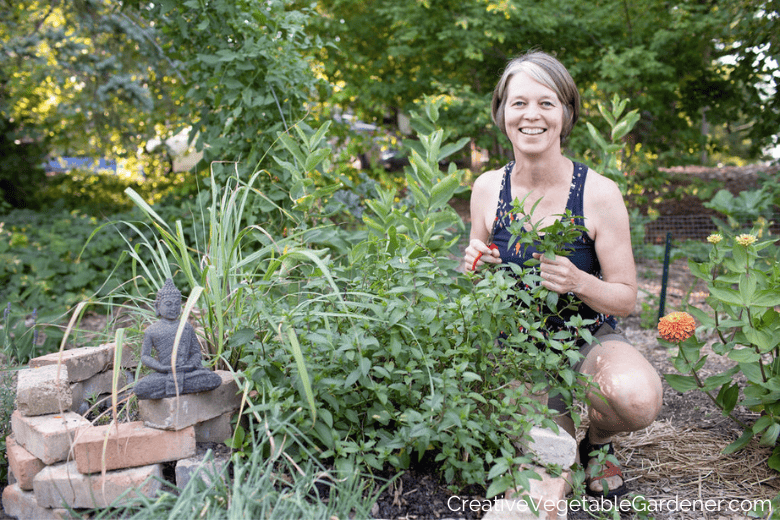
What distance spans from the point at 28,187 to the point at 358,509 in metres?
7.74

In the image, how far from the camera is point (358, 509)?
4.07ft

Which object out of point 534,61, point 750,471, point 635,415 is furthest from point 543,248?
point 750,471

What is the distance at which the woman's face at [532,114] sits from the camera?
1868 mm

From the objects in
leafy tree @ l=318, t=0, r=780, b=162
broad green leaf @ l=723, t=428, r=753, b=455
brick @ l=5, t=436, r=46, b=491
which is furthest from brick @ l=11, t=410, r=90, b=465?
leafy tree @ l=318, t=0, r=780, b=162

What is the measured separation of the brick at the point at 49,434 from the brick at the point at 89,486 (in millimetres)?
60

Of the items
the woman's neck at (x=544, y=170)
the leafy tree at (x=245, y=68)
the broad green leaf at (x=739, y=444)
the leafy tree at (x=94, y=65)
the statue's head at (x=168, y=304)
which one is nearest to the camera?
the statue's head at (x=168, y=304)

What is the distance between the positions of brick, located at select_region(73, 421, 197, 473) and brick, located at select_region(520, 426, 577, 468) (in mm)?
911

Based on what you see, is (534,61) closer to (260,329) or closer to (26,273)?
(260,329)

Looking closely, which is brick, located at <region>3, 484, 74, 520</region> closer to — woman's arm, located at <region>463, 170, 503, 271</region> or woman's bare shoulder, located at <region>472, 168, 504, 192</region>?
woman's arm, located at <region>463, 170, 503, 271</region>

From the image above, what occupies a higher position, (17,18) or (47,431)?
(17,18)

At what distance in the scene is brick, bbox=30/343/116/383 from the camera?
1.72 meters

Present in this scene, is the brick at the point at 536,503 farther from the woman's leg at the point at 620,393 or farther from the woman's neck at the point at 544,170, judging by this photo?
the woman's neck at the point at 544,170

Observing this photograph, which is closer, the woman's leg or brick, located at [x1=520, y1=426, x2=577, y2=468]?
brick, located at [x1=520, y1=426, x2=577, y2=468]

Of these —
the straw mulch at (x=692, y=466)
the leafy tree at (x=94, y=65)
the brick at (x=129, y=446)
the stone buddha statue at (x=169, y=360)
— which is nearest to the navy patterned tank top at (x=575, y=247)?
the straw mulch at (x=692, y=466)
